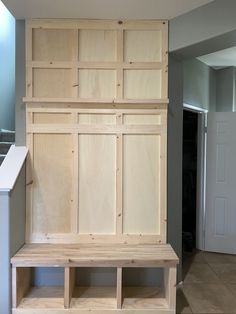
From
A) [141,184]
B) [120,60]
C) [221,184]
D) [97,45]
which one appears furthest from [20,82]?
[221,184]

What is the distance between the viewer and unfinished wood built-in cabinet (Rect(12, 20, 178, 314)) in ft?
9.29

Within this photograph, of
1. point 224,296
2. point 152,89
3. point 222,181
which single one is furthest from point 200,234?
point 152,89

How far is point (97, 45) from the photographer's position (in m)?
2.85

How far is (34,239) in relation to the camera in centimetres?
281

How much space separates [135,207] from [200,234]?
205cm

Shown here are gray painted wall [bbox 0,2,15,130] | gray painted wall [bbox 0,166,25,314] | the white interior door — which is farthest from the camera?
gray painted wall [bbox 0,2,15,130]

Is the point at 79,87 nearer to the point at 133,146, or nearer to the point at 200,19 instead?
the point at 133,146

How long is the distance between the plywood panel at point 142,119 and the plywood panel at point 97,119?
130 mm

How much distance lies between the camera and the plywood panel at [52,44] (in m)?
2.84

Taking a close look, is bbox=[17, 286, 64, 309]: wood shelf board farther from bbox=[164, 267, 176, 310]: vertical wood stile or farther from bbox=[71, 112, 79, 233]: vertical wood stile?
bbox=[164, 267, 176, 310]: vertical wood stile

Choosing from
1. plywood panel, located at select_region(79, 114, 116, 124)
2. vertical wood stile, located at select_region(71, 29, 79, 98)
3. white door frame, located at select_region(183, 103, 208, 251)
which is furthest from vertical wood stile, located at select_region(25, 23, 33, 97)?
white door frame, located at select_region(183, 103, 208, 251)

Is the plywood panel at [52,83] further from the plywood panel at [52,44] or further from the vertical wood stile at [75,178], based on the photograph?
the vertical wood stile at [75,178]

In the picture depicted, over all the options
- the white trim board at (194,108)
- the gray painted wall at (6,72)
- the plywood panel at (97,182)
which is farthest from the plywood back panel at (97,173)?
the gray painted wall at (6,72)

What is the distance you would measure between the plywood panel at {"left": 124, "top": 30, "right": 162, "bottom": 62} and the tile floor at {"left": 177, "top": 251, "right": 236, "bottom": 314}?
2.24 meters
